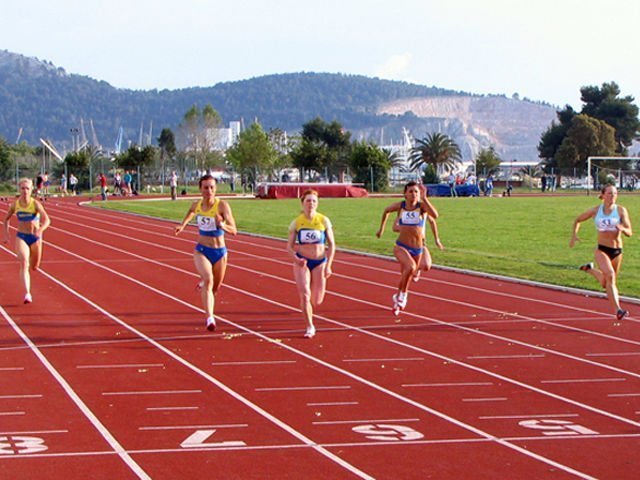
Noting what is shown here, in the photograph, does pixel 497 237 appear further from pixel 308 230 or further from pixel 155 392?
pixel 155 392

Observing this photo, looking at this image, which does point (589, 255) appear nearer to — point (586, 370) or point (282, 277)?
point (282, 277)

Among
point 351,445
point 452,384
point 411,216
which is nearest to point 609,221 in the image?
point 411,216

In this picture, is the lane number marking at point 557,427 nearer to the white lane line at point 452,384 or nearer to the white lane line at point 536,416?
the white lane line at point 536,416

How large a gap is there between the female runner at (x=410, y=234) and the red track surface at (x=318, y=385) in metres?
0.39

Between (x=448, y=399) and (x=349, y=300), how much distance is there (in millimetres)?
5960

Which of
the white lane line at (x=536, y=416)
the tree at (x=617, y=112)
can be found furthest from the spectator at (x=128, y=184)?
the tree at (x=617, y=112)

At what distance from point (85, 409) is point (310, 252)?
4.06m

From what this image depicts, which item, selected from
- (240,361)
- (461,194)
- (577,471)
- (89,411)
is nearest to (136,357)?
(240,361)

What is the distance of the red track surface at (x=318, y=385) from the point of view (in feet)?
21.1

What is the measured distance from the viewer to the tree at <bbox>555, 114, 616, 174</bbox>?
91.1 metres

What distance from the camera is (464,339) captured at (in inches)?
428

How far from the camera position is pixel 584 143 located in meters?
91.3

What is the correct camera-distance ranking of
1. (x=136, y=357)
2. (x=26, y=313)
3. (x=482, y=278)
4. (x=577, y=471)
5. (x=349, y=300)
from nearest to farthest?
(x=577, y=471), (x=136, y=357), (x=26, y=313), (x=349, y=300), (x=482, y=278)

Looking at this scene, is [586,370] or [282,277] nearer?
[586,370]
